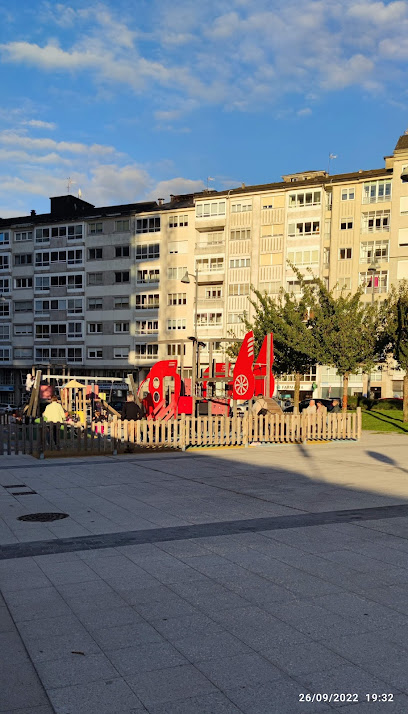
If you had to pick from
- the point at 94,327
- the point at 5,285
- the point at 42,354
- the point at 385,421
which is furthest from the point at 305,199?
the point at 5,285

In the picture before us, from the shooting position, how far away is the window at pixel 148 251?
66000 mm

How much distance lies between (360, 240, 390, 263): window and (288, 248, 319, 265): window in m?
4.16

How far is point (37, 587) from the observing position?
6.62 m

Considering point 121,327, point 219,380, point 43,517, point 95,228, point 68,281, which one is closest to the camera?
point 43,517

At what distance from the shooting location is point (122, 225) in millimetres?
67500

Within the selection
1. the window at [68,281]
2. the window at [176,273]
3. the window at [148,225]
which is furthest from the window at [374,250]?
the window at [68,281]

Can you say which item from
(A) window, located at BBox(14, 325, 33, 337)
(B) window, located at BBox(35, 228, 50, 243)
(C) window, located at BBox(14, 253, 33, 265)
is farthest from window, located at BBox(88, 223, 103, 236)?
A: (A) window, located at BBox(14, 325, 33, 337)

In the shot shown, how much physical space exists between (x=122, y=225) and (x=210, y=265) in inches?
424

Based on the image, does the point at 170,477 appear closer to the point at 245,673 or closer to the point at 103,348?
the point at 245,673

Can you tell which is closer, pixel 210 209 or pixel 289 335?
pixel 289 335

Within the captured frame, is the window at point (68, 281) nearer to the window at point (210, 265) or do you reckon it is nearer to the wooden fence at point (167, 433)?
the window at point (210, 265)

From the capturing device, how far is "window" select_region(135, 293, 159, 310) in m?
66.1

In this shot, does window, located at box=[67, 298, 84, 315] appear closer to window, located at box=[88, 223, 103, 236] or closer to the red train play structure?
window, located at box=[88, 223, 103, 236]

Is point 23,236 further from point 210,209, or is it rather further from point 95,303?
point 210,209
